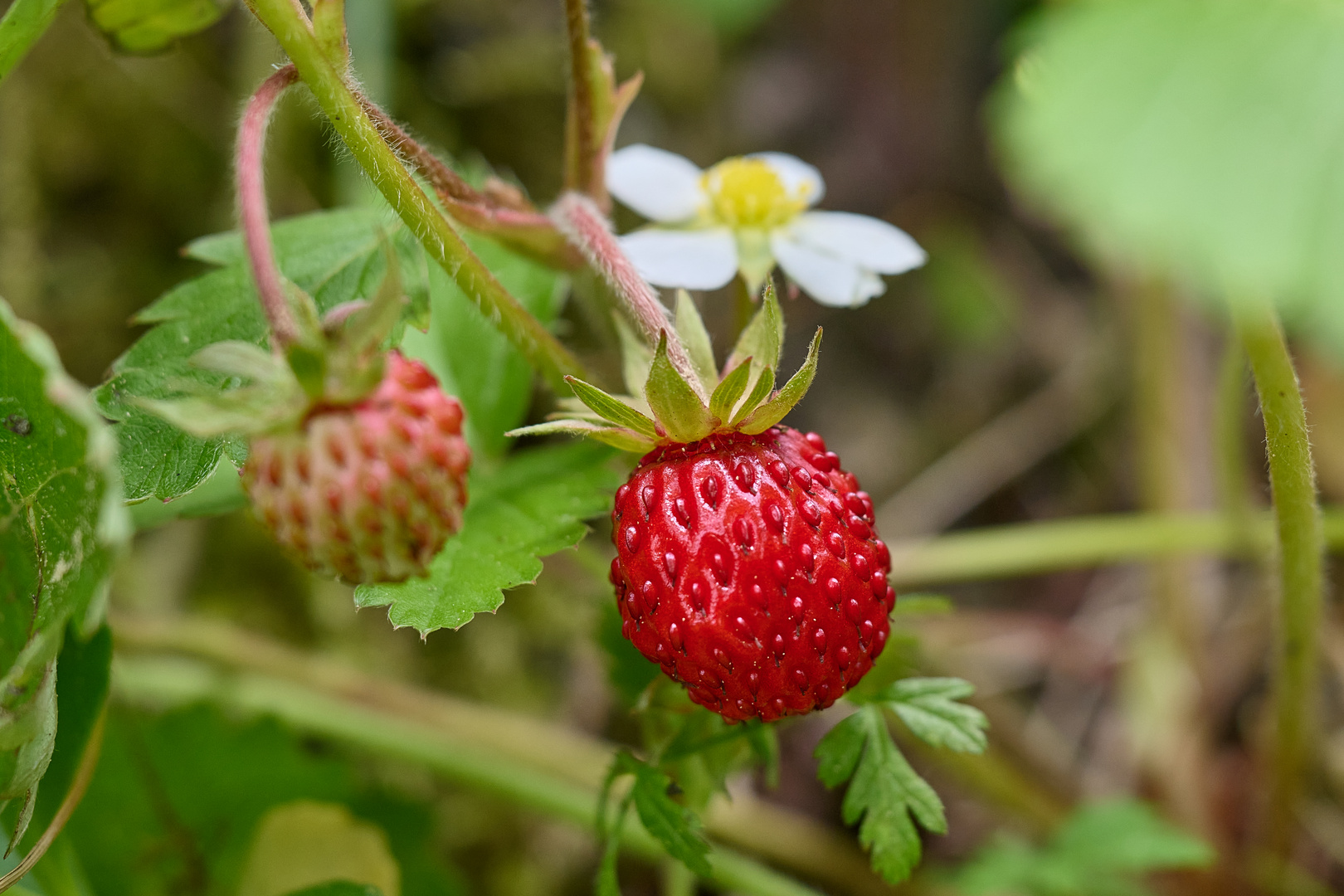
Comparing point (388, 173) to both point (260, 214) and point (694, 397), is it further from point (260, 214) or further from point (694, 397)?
point (694, 397)

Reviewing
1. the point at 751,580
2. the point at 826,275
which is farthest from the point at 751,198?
the point at 751,580

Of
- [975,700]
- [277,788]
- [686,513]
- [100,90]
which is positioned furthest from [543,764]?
[100,90]

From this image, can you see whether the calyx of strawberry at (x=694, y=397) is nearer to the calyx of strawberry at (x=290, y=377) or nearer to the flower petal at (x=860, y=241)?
the calyx of strawberry at (x=290, y=377)

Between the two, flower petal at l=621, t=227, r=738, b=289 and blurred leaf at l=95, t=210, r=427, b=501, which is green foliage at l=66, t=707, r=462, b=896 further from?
flower petal at l=621, t=227, r=738, b=289

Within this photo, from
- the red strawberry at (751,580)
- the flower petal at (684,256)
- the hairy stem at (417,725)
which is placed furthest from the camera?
the hairy stem at (417,725)

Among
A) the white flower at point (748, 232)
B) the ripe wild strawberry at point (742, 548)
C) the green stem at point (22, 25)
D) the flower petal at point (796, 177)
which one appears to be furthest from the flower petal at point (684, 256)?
the green stem at point (22, 25)
